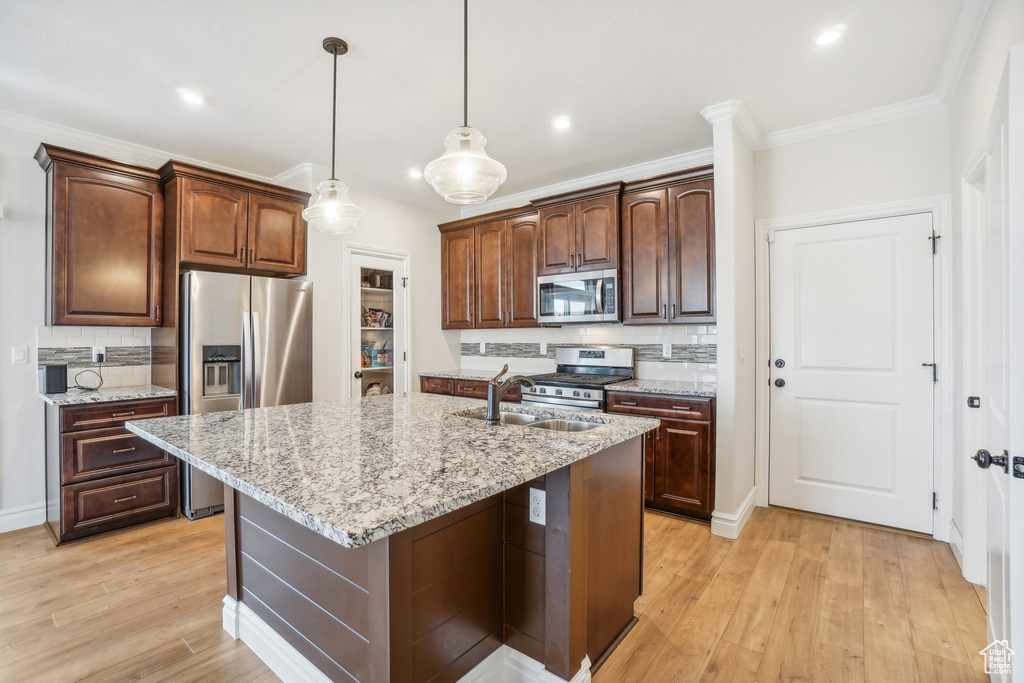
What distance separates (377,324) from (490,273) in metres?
1.20

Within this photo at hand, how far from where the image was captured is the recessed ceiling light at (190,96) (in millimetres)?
2684

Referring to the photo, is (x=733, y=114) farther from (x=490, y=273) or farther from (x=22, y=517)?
(x=22, y=517)

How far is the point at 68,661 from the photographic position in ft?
5.97

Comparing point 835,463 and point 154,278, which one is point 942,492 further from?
point 154,278

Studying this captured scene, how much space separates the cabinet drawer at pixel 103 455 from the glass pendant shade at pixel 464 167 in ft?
9.30

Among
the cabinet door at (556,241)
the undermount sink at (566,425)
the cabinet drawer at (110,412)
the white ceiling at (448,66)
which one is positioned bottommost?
the cabinet drawer at (110,412)

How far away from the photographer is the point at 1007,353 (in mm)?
1241

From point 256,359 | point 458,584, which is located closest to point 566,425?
point 458,584

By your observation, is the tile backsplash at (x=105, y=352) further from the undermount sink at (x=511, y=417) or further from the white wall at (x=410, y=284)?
the undermount sink at (x=511, y=417)

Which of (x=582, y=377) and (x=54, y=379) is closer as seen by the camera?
(x=54, y=379)

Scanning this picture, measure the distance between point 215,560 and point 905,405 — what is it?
419cm

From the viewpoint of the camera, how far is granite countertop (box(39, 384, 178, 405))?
9.39ft

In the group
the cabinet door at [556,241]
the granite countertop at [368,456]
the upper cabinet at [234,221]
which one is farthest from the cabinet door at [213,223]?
the cabinet door at [556,241]

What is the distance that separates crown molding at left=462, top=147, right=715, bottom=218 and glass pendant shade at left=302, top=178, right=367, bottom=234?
2.33 m
